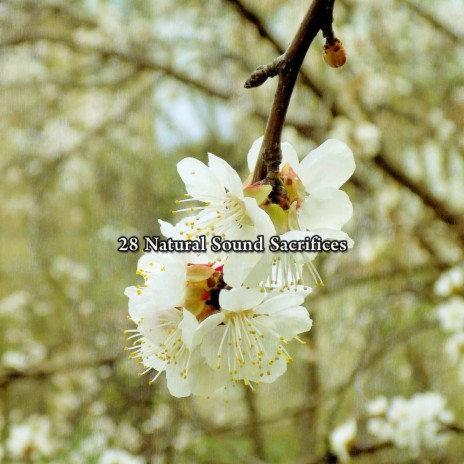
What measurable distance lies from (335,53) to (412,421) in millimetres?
1847

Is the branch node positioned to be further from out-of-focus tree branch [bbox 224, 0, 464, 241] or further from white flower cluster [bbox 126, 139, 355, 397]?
out-of-focus tree branch [bbox 224, 0, 464, 241]

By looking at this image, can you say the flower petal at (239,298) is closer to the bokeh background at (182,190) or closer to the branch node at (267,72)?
the branch node at (267,72)

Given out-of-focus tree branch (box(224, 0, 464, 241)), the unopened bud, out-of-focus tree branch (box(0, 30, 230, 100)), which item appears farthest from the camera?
out-of-focus tree branch (box(0, 30, 230, 100))

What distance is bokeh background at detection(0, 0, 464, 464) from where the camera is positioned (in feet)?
7.87

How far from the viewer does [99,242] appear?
3887 mm

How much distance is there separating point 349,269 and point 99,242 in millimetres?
1699

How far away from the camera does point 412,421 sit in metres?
2.16

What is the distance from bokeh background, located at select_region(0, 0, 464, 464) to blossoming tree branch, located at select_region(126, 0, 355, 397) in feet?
4.44

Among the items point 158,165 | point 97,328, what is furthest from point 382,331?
point 158,165

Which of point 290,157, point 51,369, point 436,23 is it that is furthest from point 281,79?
point 436,23

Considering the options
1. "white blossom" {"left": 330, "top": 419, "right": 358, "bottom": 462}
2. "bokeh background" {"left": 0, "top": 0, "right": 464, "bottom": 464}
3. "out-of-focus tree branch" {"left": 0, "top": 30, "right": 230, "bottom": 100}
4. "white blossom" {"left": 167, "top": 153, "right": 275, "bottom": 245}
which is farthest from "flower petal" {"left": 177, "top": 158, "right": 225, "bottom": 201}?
"out-of-focus tree branch" {"left": 0, "top": 30, "right": 230, "bottom": 100}

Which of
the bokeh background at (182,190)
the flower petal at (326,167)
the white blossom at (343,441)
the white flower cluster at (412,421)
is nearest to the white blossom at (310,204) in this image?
the flower petal at (326,167)

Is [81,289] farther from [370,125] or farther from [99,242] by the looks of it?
[370,125]

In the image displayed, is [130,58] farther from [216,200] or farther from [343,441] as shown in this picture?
[216,200]
